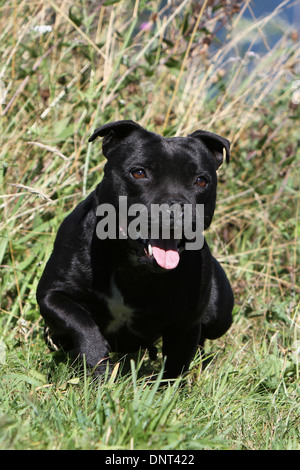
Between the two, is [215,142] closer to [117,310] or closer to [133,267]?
[133,267]

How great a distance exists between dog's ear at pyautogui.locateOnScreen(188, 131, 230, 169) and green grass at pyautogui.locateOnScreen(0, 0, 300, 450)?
83cm

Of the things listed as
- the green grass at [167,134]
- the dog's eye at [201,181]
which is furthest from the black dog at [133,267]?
the green grass at [167,134]

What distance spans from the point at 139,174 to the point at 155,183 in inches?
3.3

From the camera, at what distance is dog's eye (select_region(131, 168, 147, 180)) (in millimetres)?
3051

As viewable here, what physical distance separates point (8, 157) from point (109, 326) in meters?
1.61

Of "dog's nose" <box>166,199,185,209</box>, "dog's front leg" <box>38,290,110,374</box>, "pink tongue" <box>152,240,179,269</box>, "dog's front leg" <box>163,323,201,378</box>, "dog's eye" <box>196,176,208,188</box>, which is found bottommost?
"dog's front leg" <box>163,323,201,378</box>

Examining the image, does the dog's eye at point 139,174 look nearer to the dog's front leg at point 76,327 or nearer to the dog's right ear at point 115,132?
the dog's right ear at point 115,132

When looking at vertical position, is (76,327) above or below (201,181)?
below

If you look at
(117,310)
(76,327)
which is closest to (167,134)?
(117,310)

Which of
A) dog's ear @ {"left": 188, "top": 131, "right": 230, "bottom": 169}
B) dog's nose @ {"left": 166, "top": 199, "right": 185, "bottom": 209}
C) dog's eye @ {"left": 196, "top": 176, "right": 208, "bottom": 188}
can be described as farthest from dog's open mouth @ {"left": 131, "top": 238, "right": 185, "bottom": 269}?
dog's ear @ {"left": 188, "top": 131, "right": 230, "bottom": 169}

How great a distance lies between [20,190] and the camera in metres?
4.25

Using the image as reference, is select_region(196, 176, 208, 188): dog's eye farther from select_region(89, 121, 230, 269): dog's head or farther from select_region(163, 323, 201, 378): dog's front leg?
select_region(163, 323, 201, 378): dog's front leg

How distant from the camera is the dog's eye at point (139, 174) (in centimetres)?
305

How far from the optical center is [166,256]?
298 cm
